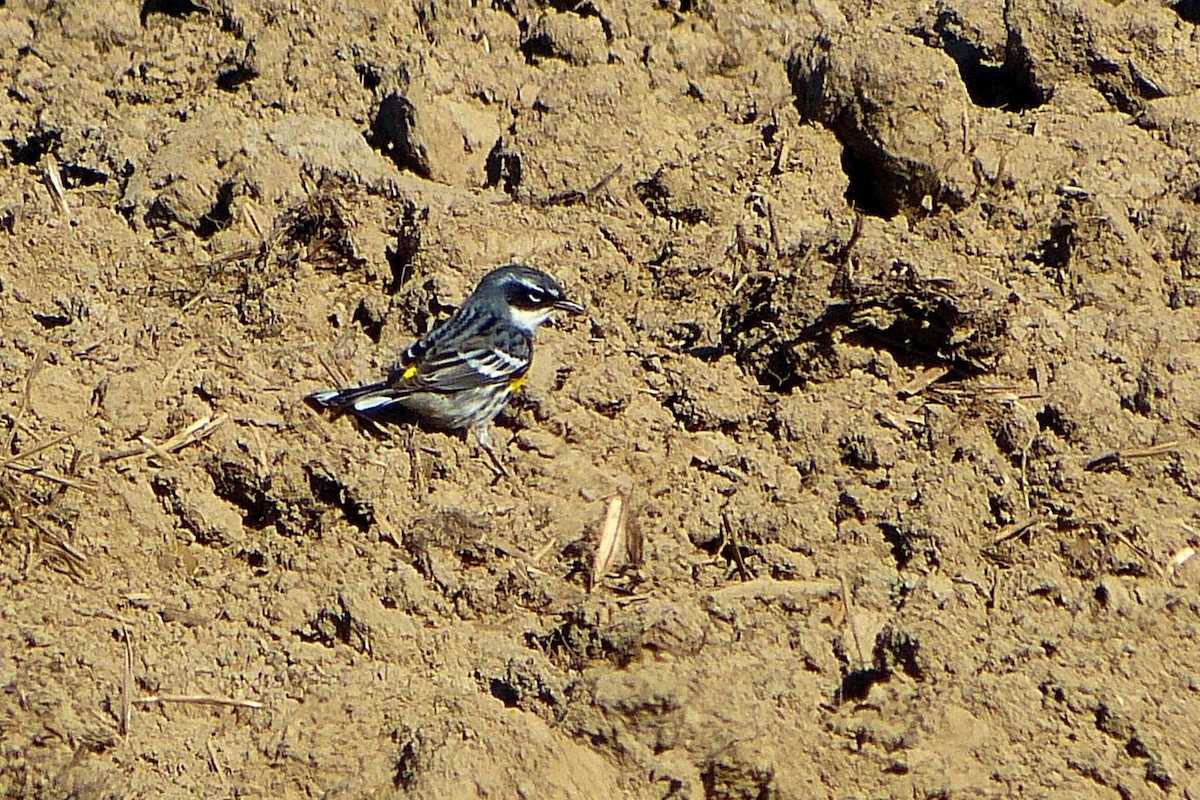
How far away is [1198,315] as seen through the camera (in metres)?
6.48

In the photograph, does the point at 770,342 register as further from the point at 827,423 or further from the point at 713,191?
the point at 713,191

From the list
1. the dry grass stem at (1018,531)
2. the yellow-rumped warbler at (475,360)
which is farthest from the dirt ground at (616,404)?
the yellow-rumped warbler at (475,360)

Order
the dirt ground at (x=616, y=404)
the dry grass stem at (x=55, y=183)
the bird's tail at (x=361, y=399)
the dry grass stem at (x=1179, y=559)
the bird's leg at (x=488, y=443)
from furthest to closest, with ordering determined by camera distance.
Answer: the dry grass stem at (x=55, y=183), the bird's tail at (x=361, y=399), the bird's leg at (x=488, y=443), the dry grass stem at (x=1179, y=559), the dirt ground at (x=616, y=404)

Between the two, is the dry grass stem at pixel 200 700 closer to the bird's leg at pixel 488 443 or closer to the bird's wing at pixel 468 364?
the bird's leg at pixel 488 443

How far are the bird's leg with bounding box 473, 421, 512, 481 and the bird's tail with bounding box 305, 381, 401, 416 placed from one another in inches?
15.5

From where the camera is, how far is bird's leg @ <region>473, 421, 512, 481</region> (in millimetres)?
6160

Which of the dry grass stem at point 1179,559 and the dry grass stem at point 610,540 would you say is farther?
the dry grass stem at point 610,540

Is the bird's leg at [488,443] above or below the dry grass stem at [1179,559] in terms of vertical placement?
below

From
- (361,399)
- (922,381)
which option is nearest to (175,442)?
(361,399)

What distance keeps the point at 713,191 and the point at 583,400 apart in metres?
1.31

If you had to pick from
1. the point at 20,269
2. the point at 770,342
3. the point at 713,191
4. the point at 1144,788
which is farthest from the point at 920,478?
the point at 20,269

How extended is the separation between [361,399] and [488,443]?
56 cm

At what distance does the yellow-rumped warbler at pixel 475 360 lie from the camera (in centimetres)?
654

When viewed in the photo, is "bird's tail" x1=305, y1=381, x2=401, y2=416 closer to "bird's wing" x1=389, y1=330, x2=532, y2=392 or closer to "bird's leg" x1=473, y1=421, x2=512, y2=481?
"bird's wing" x1=389, y1=330, x2=532, y2=392
